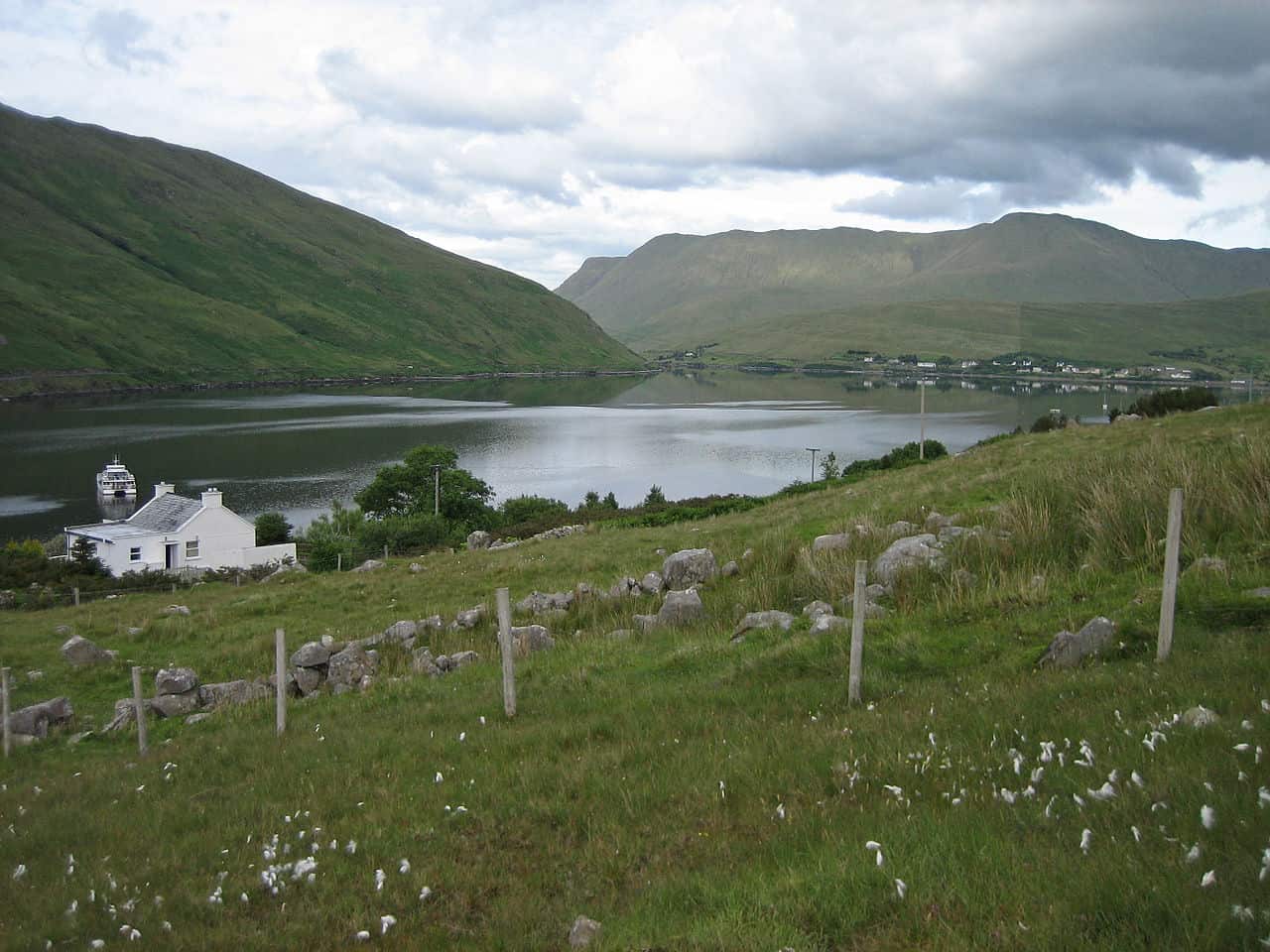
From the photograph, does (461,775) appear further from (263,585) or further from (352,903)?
(263,585)

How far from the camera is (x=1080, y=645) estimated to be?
9.66 m

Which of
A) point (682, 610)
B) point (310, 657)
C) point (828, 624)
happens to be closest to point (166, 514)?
point (310, 657)

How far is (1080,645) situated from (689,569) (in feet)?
36.5

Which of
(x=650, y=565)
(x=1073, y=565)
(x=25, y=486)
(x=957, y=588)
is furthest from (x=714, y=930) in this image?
(x=25, y=486)

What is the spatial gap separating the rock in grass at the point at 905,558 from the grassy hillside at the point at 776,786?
40 cm

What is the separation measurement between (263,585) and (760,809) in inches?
1392

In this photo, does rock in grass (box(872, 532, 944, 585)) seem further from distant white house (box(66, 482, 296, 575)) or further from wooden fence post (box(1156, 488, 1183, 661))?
distant white house (box(66, 482, 296, 575))

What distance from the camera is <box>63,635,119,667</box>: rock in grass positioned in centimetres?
2139

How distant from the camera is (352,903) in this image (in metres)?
6.73

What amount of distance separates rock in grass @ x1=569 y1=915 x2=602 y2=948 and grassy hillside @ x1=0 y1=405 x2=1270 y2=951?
110 mm

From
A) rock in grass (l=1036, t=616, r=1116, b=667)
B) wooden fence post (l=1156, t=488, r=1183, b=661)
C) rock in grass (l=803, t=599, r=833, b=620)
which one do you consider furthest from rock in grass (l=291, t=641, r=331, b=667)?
wooden fence post (l=1156, t=488, r=1183, b=661)

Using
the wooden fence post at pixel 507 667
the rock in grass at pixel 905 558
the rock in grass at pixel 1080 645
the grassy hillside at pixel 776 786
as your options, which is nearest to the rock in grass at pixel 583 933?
the grassy hillside at pixel 776 786

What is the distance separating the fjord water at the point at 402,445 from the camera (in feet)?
324

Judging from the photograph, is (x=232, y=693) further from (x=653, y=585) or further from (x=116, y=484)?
(x=116, y=484)
